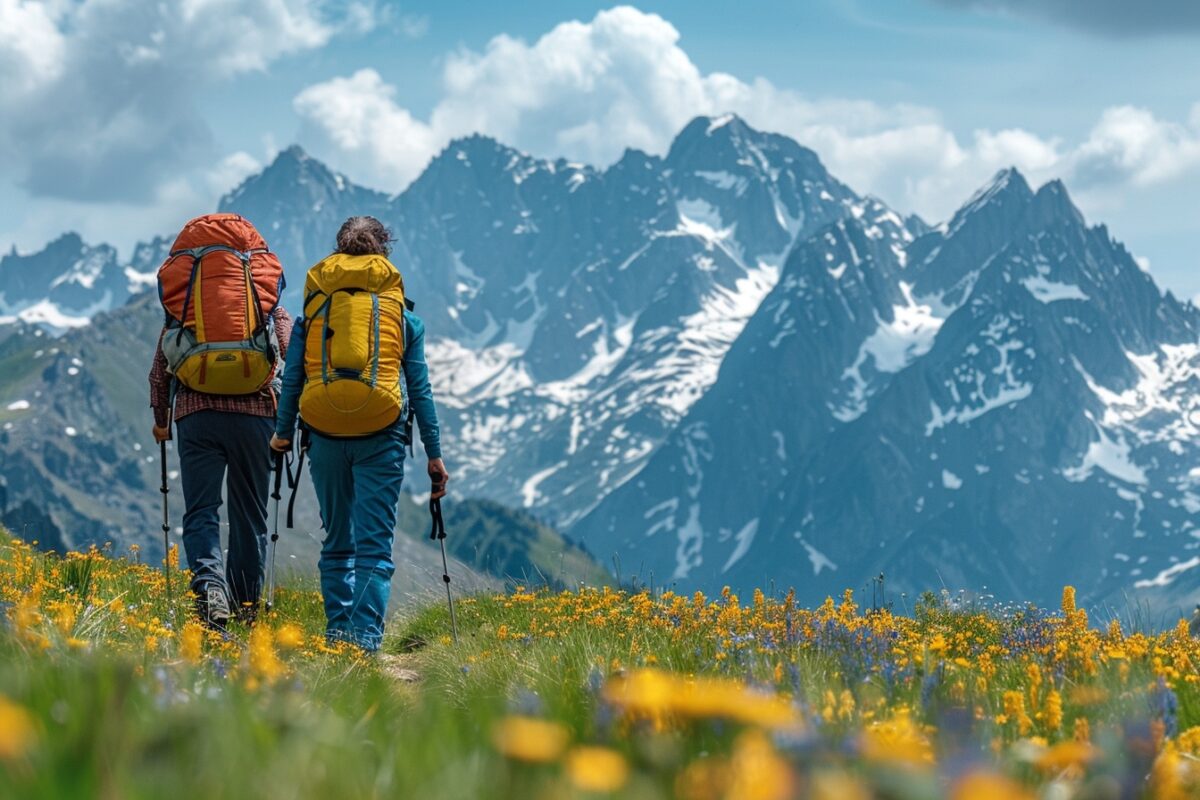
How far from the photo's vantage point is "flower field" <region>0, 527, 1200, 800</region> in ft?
6.26

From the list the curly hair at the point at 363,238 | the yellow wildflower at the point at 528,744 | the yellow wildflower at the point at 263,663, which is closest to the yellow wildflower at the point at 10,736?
the yellow wildflower at the point at 528,744

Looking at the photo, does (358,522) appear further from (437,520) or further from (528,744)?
(528,744)

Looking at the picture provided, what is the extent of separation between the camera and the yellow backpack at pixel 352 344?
9.62m

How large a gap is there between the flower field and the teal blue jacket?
1.93 metres

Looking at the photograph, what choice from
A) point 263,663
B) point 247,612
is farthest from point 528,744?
point 247,612

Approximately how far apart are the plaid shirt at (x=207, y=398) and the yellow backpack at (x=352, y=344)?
916 mm

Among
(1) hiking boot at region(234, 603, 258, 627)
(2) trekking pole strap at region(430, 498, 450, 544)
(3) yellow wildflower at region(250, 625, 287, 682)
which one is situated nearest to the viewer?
(3) yellow wildflower at region(250, 625, 287, 682)

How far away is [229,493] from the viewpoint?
11070mm

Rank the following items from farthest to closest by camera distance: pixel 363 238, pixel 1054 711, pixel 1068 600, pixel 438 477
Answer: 1. pixel 438 477
2. pixel 363 238
3. pixel 1068 600
4. pixel 1054 711

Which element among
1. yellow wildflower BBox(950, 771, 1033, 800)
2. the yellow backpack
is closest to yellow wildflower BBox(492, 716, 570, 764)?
yellow wildflower BBox(950, 771, 1033, 800)

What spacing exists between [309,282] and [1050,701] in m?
7.01

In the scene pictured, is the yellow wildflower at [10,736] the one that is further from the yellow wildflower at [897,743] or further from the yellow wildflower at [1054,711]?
the yellow wildflower at [1054,711]

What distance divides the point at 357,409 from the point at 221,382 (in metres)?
1.52

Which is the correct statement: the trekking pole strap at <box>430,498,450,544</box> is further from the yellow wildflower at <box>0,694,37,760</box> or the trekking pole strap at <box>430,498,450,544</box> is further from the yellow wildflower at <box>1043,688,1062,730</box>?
the yellow wildflower at <box>0,694,37,760</box>
